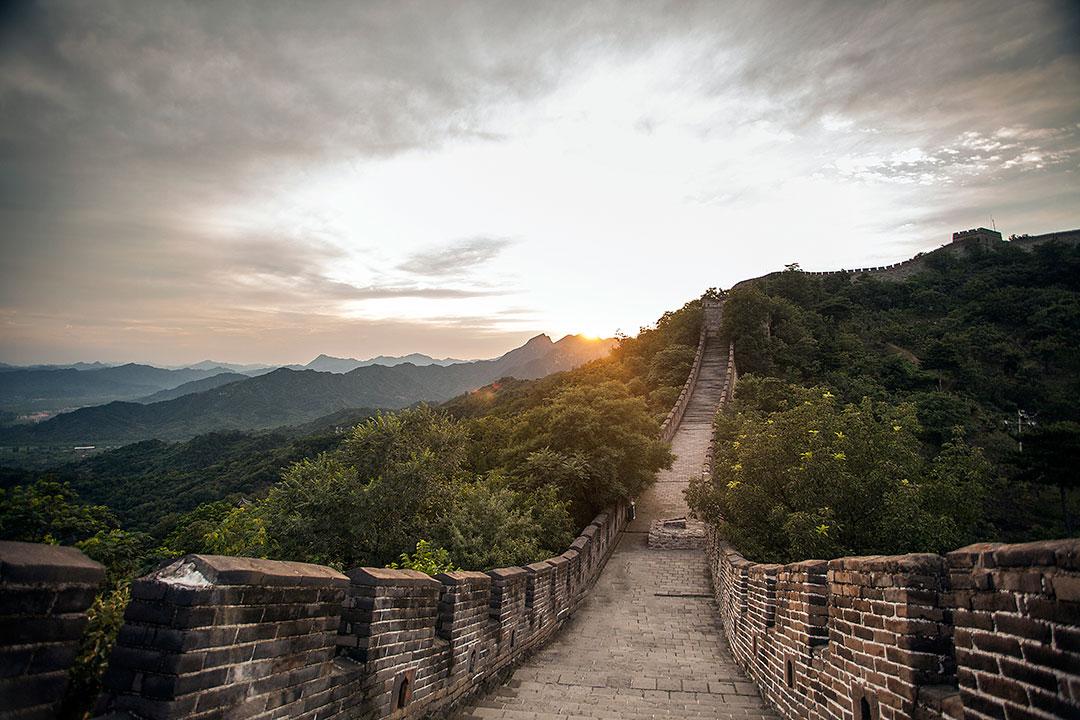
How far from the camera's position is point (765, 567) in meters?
6.41

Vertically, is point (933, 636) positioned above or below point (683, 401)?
below

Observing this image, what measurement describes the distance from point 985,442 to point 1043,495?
3194mm

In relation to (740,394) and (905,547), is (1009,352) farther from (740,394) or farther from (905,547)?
(905,547)

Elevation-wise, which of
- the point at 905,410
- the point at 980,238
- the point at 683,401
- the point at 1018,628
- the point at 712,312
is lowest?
the point at 1018,628

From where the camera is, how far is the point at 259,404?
145000mm

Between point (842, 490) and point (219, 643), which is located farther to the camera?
point (842, 490)

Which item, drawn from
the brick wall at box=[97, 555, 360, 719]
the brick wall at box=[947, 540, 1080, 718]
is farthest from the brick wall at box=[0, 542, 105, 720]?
the brick wall at box=[947, 540, 1080, 718]

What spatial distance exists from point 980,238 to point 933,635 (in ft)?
250

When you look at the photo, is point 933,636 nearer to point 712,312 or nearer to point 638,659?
point 638,659

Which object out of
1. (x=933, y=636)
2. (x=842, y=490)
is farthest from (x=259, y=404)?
(x=933, y=636)

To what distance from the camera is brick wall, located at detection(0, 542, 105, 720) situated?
5.93 ft

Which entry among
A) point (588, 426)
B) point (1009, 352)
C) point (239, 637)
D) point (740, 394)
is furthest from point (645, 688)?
point (1009, 352)

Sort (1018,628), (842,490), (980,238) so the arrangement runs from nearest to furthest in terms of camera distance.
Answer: (1018,628) < (842,490) < (980,238)

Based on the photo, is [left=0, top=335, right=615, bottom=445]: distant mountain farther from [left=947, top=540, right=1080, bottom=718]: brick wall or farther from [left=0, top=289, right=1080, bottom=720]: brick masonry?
[left=947, top=540, right=1080, bottom=718]: brick wall
